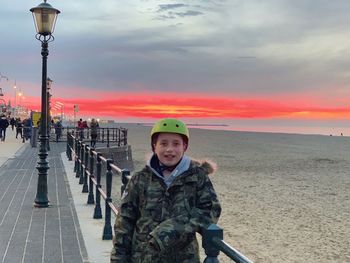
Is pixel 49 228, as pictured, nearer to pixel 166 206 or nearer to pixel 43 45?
pixel 43 45

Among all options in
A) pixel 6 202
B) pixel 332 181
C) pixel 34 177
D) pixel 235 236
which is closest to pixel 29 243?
pixel 6 202

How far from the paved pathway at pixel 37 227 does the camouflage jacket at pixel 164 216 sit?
10.0 feet

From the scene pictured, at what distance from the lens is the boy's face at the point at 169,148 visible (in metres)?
3.18

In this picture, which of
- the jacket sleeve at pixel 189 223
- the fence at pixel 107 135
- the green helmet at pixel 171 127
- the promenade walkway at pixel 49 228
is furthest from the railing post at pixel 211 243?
the fence at pixel 107 135

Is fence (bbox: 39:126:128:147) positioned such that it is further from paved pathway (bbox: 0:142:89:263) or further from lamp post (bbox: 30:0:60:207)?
lamp post (bbox: 30:0:60:207)

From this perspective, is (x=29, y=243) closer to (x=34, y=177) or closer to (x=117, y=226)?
(x=117, y=226)

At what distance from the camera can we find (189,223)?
2.97m

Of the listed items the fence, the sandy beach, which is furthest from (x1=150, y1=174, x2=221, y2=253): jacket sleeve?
the fence

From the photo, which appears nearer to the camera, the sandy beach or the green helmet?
the green helmet

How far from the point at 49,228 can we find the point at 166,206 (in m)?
5.06

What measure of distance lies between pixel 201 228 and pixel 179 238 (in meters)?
0.14

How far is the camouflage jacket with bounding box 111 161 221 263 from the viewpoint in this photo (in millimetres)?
2963

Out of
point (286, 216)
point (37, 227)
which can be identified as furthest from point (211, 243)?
point (286, 216)

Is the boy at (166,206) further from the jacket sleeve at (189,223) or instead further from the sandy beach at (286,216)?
the sandy beach at (286,216)
